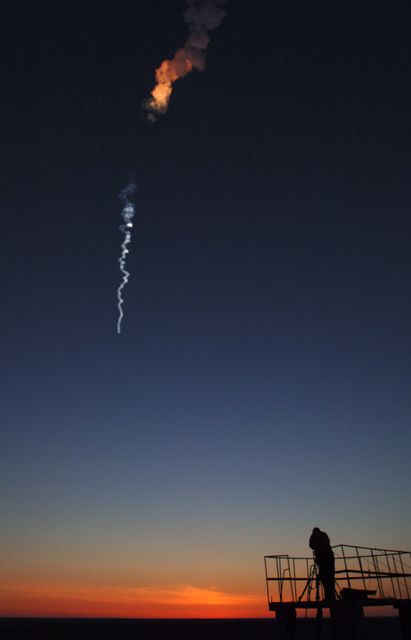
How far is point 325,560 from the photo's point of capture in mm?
16578

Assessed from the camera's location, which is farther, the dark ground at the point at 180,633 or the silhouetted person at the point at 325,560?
the dark ground at the point at 180,633

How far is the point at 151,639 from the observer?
53.5m

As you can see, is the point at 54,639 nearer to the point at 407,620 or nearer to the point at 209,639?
the point at 209,639

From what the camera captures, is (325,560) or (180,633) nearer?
(325,560)

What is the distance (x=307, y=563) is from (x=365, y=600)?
4.01m

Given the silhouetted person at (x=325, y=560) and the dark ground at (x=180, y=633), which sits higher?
the silhouetted person at (x=325, y=560)

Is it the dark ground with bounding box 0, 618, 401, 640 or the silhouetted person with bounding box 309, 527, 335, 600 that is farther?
the dark ground with bounding box 0, 618, 401, 640

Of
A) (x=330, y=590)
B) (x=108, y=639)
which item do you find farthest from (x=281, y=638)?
(x=108, y=639)

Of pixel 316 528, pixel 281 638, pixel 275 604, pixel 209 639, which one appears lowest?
pixel 209 639

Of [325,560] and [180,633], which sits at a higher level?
[325,560]

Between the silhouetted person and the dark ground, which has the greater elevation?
the silhouetted person

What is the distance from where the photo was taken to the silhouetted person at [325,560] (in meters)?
16.4

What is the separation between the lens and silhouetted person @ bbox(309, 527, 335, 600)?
16.4 meters

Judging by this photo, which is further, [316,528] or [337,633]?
[316,528]
